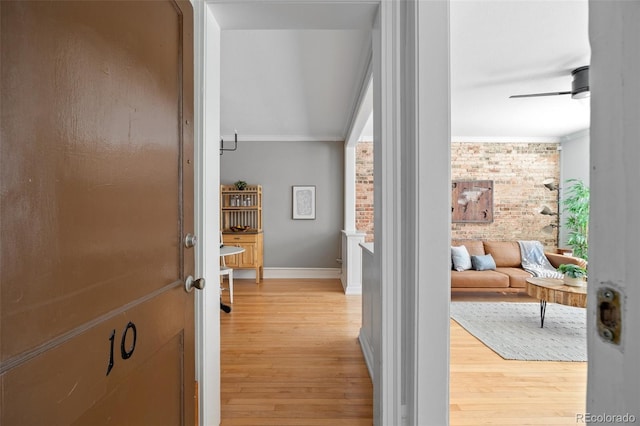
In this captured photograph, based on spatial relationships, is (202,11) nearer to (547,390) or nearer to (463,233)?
(547,390)

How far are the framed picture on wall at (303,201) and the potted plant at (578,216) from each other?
429cm

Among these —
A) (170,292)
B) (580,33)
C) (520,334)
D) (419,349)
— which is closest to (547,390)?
(520,334)

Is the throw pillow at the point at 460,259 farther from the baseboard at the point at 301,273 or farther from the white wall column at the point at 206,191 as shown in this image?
the white wall column at the point at 206,191

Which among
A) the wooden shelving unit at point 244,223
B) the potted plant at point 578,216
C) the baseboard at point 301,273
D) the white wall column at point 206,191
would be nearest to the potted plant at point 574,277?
the potted plant at point 578,216

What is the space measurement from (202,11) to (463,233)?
5524mm

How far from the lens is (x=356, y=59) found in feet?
9.05

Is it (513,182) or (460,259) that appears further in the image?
(513,182)

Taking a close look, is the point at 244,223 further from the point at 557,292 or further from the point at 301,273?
the point at 557,292

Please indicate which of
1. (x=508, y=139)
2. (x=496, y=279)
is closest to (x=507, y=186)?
(x=508, y=139)

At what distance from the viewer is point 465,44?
105 inches

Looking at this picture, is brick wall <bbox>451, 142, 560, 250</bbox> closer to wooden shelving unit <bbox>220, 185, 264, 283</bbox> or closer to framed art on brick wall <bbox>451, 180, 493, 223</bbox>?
framed art on brick wall <bbox>451, 180, 493, 223</bbox>

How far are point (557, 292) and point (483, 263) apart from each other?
61.8 inches

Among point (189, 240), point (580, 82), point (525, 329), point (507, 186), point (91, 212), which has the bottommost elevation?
point (525, 329)

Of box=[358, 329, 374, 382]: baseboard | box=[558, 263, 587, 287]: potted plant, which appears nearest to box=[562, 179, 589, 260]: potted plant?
box=[558, 263, 587, 287]: potted plant
